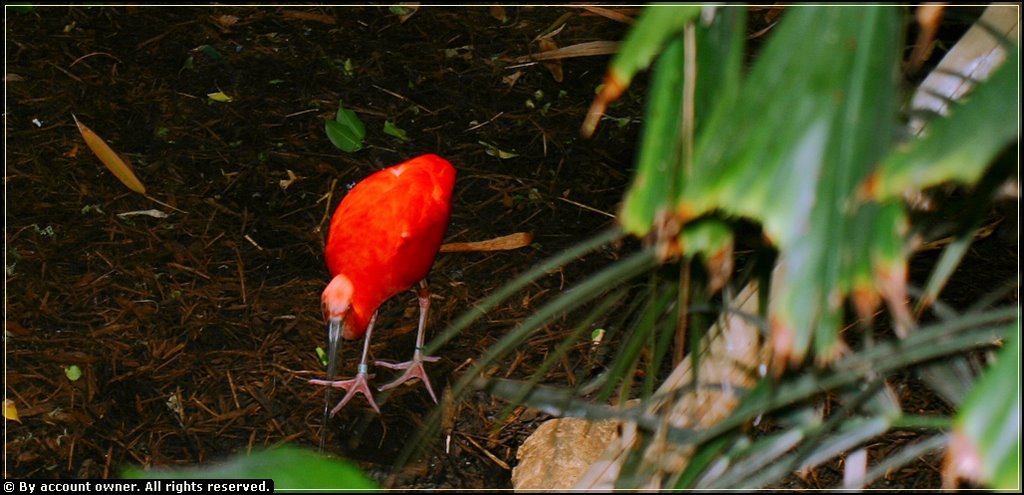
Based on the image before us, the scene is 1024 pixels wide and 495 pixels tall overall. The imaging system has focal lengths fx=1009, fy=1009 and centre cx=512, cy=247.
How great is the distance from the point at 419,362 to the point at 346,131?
1.18 m

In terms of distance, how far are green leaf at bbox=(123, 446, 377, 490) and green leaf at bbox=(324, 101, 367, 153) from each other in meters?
3.14

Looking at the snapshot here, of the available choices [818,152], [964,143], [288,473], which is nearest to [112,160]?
[288,473]

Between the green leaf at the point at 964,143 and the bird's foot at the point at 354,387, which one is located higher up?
the green leaf at the point at 964,143

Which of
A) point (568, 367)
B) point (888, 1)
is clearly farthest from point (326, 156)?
point (888, 1)

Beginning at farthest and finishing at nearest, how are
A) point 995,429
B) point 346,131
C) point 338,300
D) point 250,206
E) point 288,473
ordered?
point 346,131 < point 250,206 < point 338,300 < point 288,473 < point 995,429

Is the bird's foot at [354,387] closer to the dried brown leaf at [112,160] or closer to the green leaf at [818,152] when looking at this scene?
the dried brown leaf at [112,160]

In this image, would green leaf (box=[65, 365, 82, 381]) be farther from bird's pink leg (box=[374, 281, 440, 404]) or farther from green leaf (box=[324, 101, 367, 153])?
green leaf (box=[324, 101, 367, 153])

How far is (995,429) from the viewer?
913 mm

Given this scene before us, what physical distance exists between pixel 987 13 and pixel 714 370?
2.48 ft

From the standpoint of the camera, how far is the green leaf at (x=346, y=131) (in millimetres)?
Result: 4133

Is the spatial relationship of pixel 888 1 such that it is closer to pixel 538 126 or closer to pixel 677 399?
pixel 677 399

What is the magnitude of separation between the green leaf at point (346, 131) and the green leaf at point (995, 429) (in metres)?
3.42

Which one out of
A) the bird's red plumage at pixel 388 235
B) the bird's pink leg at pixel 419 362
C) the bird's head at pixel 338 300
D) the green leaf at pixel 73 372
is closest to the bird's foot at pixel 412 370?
the bird's pink leg at pixel 419 362

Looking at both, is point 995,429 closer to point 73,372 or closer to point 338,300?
point 338,300
